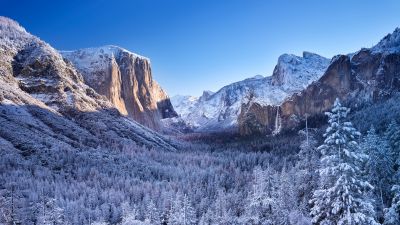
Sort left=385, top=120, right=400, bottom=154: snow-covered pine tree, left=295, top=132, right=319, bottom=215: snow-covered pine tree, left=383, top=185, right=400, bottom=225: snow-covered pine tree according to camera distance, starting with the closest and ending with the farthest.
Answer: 1. left=383, top=185, right=400, bottom=225: snow-covered pine tree
2. left=385, top=120, right=400, bottom=154: snow-covered pine tree
3. left=295, top=132, right=319, bottom=215: snow-covered pine tree

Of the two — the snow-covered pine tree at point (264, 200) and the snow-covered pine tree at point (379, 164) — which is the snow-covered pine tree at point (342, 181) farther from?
the snow-covered pine tree at point (379, 164)

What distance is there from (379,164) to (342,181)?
2992 cm

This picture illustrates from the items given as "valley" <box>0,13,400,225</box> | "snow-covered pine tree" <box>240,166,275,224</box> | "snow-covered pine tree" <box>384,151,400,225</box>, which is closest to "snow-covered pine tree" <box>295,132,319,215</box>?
"valley" <box>0,13,400,225</box>

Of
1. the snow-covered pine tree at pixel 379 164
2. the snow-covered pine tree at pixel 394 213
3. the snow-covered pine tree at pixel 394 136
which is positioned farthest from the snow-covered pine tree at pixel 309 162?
the snow-covered pine tree at pixel 394 213

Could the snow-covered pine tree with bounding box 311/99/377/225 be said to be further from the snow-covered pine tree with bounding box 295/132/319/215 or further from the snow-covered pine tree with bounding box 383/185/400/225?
the snow-covered pine tree with bounding box 295/132/319/215

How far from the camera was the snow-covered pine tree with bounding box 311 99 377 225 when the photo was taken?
25891 mm

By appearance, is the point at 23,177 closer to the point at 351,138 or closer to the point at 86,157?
the point at 86,157

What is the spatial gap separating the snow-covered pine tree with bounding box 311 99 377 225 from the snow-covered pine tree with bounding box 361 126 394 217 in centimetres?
2432

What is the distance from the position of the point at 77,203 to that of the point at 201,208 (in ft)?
108

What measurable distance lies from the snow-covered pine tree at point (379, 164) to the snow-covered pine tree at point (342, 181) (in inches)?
958

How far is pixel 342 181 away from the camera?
1033 inches

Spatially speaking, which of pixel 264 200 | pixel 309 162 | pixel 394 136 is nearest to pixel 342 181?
pixel 264 200

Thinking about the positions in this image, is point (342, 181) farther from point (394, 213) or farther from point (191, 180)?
point (191, 180)

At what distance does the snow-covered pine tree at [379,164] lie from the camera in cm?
5034
